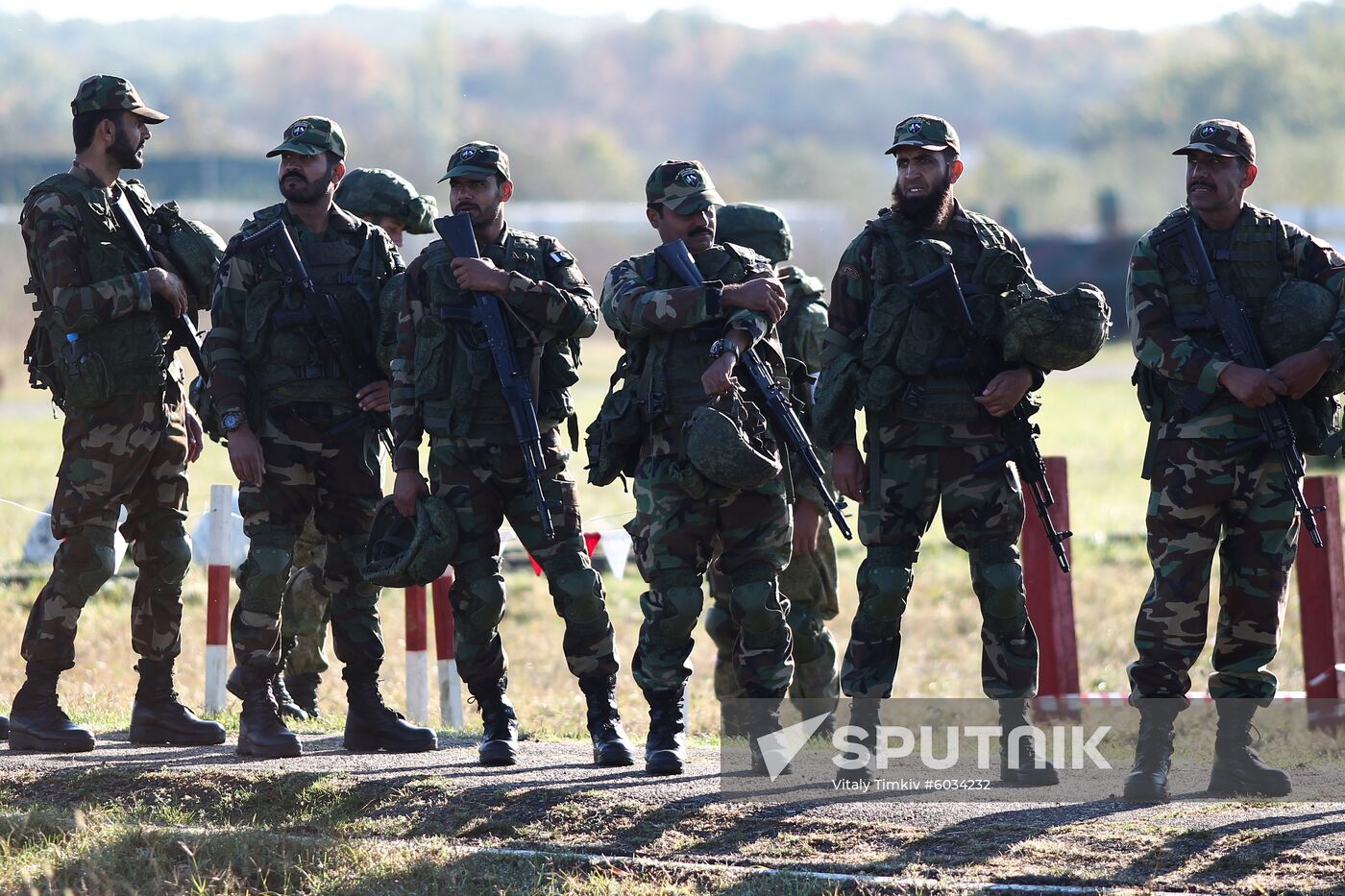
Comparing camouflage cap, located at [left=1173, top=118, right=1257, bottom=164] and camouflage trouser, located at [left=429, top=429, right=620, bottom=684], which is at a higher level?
camouflage cap, located at [left=1173, top=118, right=1257, bottom=164]

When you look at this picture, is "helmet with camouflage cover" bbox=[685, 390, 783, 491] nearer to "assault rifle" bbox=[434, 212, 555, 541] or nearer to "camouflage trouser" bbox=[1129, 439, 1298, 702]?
"assault rifle" bbox=[434, 212, 555, 541]

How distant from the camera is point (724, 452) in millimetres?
7156

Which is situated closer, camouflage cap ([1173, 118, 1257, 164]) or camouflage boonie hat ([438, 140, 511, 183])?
camouflage cap ([1173, 118, 1257, 164])

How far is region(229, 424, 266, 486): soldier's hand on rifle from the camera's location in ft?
25.6

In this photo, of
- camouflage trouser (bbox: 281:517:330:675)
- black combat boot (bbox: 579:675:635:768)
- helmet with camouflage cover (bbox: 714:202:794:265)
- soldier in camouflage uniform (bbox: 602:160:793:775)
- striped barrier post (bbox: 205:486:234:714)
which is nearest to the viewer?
soldier in camouflage uniform (bbox: 602:160:793:775)

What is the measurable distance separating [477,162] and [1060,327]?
2.32 meters

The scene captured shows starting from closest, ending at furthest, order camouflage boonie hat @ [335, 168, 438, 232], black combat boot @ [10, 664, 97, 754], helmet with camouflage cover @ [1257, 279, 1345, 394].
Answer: helmet with camouflage cover @ [1257, 279, 1345, 394] < black combat boot @ [10, 664, 97, 754] < camouflage boonie hat @ [335, 168, 438, 232]

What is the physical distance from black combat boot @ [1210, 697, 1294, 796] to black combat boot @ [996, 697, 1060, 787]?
605 mm

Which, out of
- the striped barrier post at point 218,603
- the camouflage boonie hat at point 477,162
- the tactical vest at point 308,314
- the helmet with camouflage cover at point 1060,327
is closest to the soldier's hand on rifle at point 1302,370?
the helmet with camouflage cover at point 1060,327

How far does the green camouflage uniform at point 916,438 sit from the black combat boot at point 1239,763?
705mm

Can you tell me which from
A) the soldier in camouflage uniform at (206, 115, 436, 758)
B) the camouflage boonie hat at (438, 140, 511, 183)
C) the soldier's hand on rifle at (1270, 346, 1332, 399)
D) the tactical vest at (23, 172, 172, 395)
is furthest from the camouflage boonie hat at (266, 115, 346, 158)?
the soldier's hand on rifle at (1270, 346, 1332, 399)

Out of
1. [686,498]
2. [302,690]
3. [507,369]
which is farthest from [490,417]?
[302,690]

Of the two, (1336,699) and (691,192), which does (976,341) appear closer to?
(691,192)

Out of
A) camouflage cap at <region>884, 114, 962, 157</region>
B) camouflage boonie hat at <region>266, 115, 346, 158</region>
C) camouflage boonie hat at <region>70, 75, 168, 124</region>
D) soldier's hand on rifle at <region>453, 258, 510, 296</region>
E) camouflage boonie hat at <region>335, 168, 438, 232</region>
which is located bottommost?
soldier's hand on rifle at <region>453, 258, 510, 296</region>
